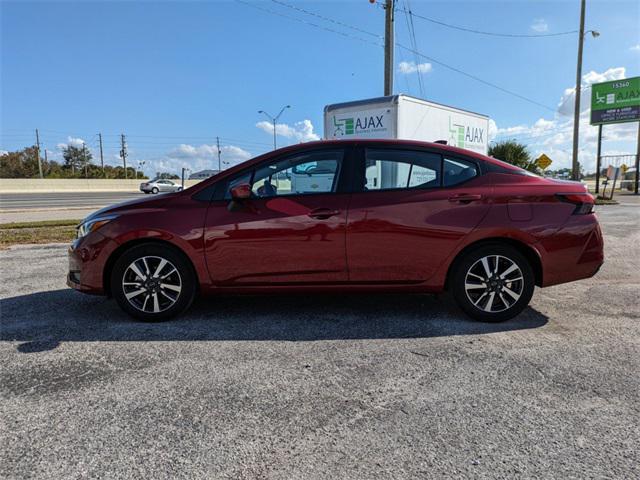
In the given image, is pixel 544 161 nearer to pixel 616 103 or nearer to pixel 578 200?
pixel 616 103

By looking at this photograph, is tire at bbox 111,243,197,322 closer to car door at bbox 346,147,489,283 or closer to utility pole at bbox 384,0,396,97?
car door at bbox 346,147,489,283

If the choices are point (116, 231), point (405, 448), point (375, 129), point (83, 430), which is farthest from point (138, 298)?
point (375, 129)

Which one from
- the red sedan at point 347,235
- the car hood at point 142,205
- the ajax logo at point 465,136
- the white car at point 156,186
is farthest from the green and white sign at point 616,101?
the car hood at point 142,205

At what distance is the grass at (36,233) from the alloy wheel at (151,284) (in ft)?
20.0

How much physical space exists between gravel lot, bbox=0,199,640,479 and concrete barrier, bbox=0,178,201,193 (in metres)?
37.9

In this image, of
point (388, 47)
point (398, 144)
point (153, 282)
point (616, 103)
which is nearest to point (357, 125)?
point (398, 144)

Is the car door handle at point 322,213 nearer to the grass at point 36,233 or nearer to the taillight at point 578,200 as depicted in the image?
the taillight at point 578,200

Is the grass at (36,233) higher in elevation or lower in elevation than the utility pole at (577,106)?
lower

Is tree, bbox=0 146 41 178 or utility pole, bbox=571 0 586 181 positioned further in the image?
tree, bbox=0 146 41 178

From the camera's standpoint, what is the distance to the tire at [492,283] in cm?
399

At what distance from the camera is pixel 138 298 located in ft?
13.4

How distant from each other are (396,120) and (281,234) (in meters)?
5.17

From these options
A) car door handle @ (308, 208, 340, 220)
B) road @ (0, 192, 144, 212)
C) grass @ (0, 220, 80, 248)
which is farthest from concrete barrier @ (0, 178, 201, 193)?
car door handle @ (308, 208, 340, 220)

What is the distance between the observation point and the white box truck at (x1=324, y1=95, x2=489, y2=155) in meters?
8.38
